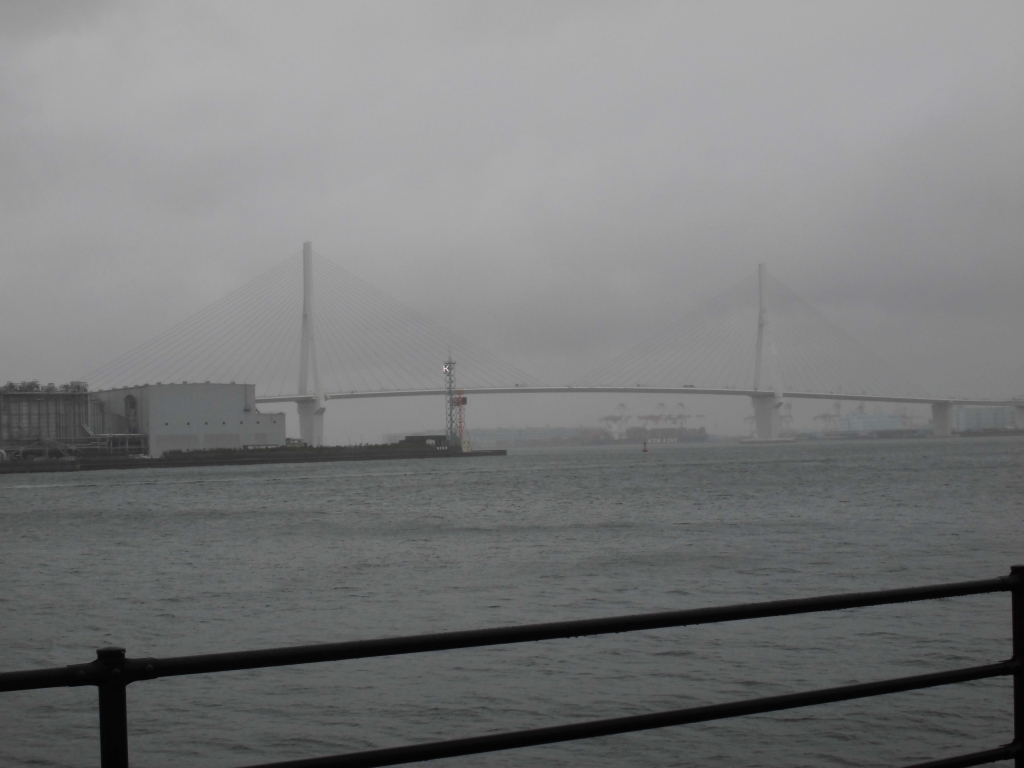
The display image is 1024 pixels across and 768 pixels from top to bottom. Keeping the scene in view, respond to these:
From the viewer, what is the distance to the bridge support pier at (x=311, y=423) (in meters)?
71.2

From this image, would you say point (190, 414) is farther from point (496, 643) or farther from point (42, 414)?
point (496, 643)

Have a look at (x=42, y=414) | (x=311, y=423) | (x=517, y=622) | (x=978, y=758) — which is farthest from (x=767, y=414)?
(x=978, y=758)

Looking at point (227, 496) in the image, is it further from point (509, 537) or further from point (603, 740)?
point (603, 740)

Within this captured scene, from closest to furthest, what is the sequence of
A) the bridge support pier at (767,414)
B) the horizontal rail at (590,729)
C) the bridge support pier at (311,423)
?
1. the horizontal rail at (590,729)
2. the bridge support pier at (311,423)
3. the bridge support pier at (767,414)

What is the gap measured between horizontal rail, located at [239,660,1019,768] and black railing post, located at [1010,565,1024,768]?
0.03 meters

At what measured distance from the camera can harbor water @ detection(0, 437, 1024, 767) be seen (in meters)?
6.17

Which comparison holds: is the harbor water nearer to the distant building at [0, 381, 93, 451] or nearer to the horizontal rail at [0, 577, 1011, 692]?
the horizontal rail at [0, 577, 1011, 692]

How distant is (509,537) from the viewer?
63.8ft

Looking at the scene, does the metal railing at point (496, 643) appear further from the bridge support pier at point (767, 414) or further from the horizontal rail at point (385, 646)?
the bridge support pier at point (767, 414)

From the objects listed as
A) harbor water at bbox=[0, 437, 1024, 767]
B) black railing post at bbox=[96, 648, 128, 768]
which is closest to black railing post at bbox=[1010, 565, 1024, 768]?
black railing post at bbox=[96, 648, 128, 768]

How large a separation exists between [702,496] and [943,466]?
21.4 m

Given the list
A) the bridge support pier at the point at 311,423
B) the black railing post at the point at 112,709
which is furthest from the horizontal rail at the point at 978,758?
the bridge support pier at the point at 311,423

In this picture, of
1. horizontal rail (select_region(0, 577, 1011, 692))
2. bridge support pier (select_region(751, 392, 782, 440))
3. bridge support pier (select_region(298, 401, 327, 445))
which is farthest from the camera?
bridge support pier (select_region(751, 392, 782, 440))

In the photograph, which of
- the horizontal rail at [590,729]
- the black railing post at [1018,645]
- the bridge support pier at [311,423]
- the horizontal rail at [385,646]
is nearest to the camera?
the horizontal rail at [385,646]
